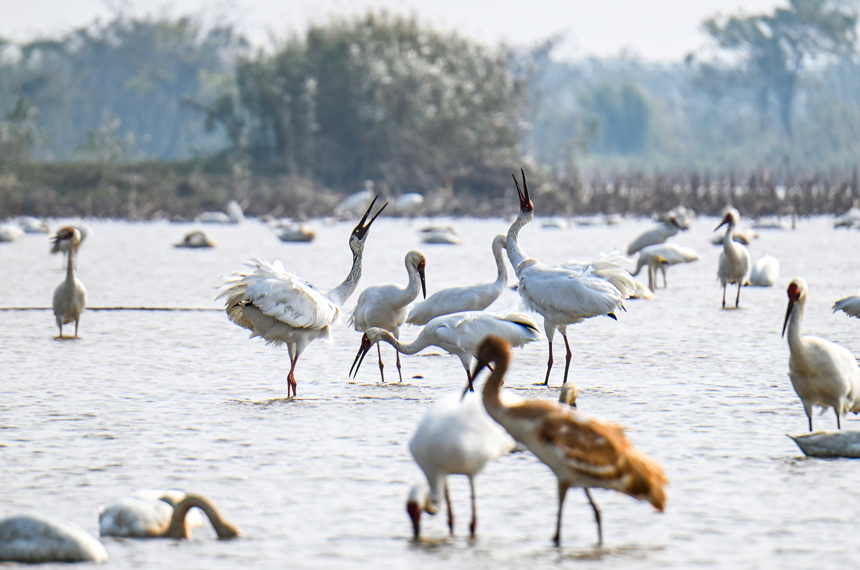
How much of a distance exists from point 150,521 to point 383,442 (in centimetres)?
187

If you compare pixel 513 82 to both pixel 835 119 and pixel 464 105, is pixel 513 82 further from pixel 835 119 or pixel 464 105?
pixel 835 119

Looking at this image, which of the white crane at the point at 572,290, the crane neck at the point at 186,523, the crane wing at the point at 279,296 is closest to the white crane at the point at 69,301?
the crane wing at the point at 279,296

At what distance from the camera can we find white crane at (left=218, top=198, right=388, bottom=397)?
790cm

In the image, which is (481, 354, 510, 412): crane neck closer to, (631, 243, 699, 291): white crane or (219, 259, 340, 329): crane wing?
(219, 259, 340, 329): crane wing

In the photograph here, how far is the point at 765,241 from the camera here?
2530cm

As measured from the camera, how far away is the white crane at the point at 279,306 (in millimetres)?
7898

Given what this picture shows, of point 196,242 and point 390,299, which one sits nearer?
point 390,299

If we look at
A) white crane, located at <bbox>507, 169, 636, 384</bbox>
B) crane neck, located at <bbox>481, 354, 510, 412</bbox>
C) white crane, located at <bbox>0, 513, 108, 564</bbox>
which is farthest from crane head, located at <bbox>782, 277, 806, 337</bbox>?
white crane, located at <bbox>0, 513, 108, 564</bbox>

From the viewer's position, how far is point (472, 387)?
22.4 feet

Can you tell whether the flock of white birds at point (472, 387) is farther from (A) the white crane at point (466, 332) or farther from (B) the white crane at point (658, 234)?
(B) the white crane at point (658, 234)

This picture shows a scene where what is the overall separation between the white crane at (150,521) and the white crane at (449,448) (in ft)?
2.49

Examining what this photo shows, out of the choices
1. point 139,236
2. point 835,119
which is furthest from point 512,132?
point 835,119

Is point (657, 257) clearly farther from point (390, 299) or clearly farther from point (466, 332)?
point (466, 332)

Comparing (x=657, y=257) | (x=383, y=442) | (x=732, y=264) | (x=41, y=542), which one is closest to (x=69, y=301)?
(x=383, y=442)
